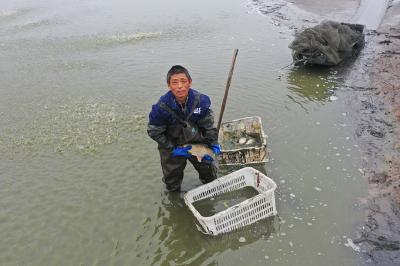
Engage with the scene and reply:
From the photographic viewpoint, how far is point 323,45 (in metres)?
11.7

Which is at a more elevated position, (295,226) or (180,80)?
(180,80)

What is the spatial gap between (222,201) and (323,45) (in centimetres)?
726

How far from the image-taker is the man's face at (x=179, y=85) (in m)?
5.39

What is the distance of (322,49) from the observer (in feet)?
37.6

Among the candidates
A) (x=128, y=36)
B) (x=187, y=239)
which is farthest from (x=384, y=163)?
(x=128, y=36)

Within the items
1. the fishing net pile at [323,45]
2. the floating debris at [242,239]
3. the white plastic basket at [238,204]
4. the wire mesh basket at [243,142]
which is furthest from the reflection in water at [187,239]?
the fishing net pile at [323,45]

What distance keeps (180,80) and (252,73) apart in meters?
6.77

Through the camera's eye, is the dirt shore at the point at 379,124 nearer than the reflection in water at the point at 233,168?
Yes

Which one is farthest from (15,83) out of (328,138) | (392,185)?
(392,185)

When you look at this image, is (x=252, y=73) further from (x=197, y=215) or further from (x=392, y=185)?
(x=197, y=215)

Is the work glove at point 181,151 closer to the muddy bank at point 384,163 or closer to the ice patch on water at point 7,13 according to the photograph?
the muddy bank at point 384,163

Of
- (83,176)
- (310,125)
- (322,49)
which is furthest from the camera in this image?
(322,49)

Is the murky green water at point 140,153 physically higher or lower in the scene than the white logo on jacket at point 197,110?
lower

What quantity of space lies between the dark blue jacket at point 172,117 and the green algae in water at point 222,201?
1280mm
